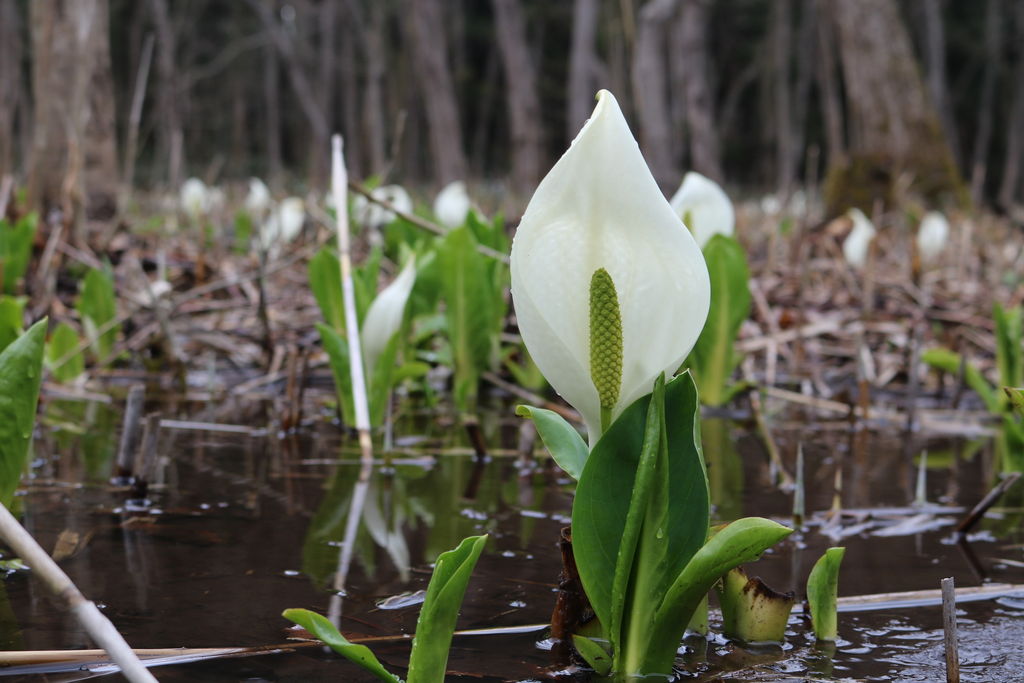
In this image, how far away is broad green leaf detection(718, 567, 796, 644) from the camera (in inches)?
48.2

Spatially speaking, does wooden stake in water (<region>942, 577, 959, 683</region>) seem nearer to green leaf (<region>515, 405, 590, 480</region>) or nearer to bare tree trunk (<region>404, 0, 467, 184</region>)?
green leaf (<region>515, 405, 590, 480</region>)

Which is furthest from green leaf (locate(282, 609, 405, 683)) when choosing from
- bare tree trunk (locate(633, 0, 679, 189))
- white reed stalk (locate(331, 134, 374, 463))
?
bare tree trunk (locate(633, 0, 679, 189))

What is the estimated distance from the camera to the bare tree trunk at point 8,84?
5305 millimetres

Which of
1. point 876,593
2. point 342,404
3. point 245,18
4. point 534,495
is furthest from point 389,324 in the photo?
point 245,18

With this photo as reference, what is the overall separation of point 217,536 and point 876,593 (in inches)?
37.0

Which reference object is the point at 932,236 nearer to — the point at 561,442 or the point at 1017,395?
the point at 1017,395

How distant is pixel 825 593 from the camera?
1.22m

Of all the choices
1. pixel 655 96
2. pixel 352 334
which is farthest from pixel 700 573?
pixel 655 96

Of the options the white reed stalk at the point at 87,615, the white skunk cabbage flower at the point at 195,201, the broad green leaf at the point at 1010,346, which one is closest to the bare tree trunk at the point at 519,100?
the white skunk cabbage flower at the point at 195,201

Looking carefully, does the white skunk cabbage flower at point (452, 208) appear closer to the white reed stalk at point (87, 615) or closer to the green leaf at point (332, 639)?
the green leaf at point (332, 639)

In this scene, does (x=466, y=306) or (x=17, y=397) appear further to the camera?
(x=466, y=306)

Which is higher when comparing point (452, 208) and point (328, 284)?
point (452, 208)

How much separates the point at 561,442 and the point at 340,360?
1401 mm

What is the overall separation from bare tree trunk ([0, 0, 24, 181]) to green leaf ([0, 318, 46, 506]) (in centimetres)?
406
